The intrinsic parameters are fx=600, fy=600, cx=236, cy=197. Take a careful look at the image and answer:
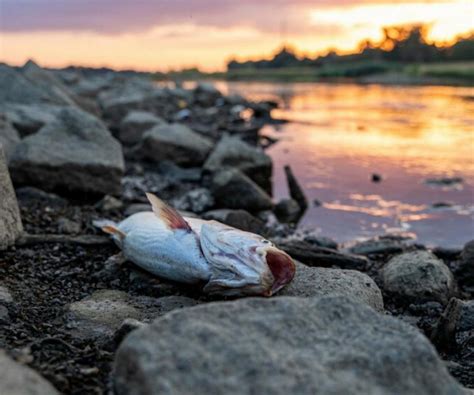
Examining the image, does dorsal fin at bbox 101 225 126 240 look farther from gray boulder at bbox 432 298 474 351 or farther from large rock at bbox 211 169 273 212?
large rock at bbox 211 169 273 212

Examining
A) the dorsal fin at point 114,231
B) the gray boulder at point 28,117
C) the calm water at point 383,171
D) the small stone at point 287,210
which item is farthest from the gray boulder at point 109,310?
the gray boulder at point 28,117

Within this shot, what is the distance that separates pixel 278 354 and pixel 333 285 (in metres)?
2.02

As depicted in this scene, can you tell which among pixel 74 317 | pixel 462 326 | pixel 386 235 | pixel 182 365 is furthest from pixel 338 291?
pixel 386 235

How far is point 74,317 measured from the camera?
4.21 metres

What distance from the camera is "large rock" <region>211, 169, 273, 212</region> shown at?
8.90 m

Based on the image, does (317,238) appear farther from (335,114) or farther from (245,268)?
(335,114)

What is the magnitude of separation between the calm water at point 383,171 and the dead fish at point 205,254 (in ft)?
11.3

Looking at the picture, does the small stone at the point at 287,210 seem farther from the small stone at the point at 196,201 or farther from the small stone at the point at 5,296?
the small stone at the point at 5,296

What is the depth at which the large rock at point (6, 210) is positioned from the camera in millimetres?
5263

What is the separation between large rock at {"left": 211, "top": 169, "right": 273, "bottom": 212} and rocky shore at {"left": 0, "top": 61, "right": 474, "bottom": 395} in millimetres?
21

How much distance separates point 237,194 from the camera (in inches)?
351

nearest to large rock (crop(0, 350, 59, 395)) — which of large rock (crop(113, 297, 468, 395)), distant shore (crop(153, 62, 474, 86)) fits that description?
large rock (crop(113, 297, 468, 395))

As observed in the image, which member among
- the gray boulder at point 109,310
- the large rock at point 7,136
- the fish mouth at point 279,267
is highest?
the large rock at point 7,136

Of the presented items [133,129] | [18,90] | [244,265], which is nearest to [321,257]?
[244,265]
